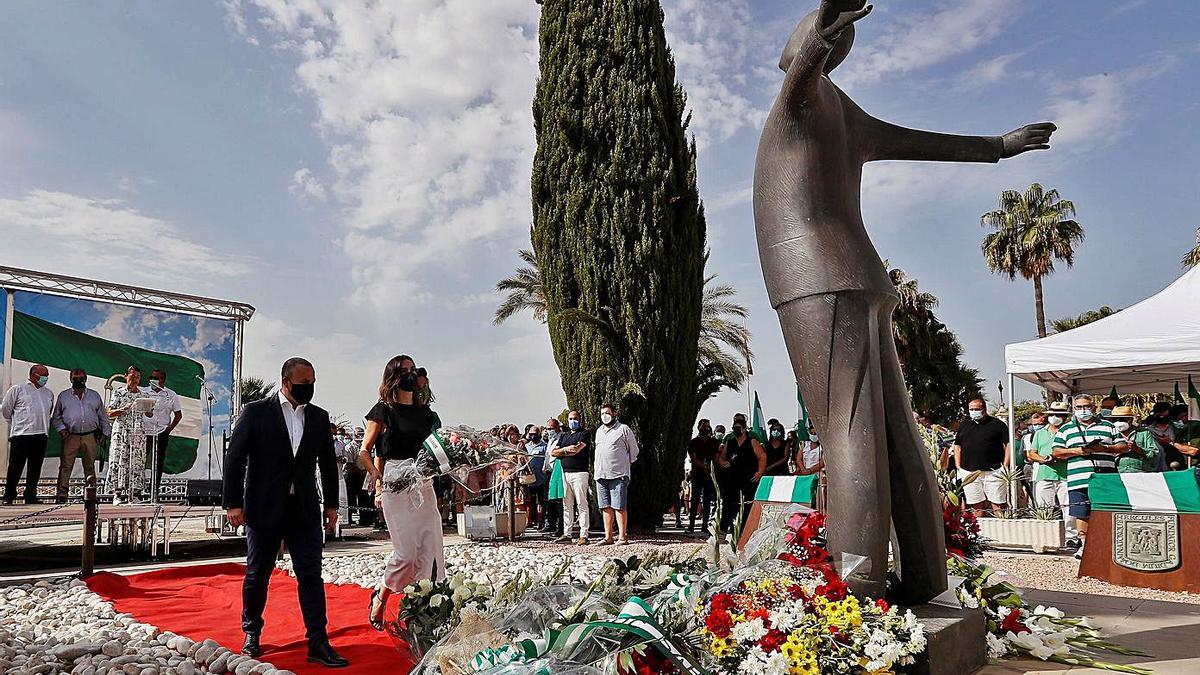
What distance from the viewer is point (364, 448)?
5.23 metres

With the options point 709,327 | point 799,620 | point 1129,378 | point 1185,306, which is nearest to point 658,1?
point 1185,306

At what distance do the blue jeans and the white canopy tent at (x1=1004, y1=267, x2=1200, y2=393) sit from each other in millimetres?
5859

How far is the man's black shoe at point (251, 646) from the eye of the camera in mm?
4910

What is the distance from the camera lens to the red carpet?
4.86m

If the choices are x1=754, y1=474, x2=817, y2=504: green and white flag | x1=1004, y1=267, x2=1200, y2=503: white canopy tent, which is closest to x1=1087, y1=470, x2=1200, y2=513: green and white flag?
x1=754, y1=474, x2=817, y2=504: green and white flag

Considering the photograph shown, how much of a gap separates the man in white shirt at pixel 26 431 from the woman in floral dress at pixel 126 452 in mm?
1393

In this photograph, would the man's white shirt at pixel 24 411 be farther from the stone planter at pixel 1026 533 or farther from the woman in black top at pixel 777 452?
the stone planter at pixel 1026 533

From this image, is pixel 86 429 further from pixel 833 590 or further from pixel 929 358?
pixel 929 358

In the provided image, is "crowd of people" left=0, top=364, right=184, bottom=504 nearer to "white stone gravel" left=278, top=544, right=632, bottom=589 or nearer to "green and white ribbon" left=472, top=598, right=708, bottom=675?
"white stone gravel" left=278, top=544, right=632, bottom=589

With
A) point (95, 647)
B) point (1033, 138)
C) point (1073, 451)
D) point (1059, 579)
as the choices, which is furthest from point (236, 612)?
point (1073, 451)

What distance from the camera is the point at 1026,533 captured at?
1080 cm

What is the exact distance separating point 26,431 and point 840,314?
12.1 meters

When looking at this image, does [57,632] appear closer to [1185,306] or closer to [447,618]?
[447,618]

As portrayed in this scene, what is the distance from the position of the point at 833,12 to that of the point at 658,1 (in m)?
11.3
